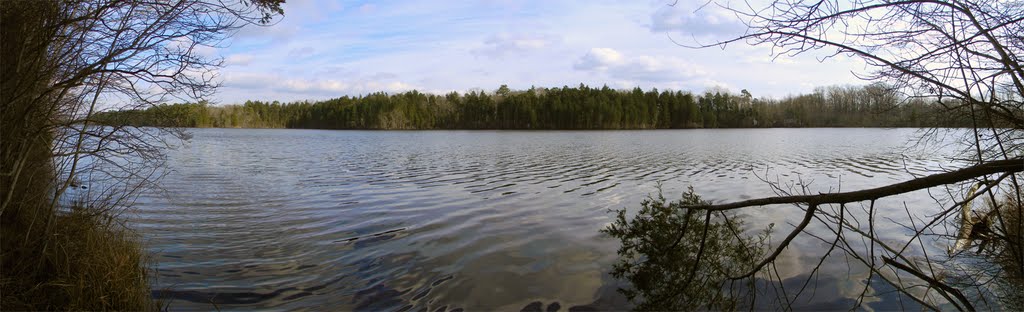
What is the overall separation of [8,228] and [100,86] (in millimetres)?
1727

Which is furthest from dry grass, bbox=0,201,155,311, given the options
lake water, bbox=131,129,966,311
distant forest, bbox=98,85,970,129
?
distant forest, bbox=98,85,970,129

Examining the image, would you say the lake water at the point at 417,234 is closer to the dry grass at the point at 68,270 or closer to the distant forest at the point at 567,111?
the dry grass at the point at 68,270

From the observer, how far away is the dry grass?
4.92 m

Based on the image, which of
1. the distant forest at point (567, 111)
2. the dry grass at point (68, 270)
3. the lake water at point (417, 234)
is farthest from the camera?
the distant forest at point (567, 111)

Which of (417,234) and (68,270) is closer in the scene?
(68,270)

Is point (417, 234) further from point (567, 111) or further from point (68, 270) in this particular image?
point (567, 111)

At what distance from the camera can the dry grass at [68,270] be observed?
16.1ft

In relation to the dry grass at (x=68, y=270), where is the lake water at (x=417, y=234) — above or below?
below

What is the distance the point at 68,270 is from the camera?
5.11 meters

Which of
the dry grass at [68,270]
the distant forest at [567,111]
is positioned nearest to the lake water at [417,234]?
the dry grass at [68,270]

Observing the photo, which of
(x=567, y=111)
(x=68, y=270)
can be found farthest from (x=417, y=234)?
(x=567, y=111)

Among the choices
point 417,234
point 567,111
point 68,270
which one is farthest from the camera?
point 567,111

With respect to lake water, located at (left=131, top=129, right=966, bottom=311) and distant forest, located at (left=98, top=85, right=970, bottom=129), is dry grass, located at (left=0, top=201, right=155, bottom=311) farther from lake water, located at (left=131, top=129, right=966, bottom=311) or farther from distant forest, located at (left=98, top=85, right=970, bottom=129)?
distant forest, located at (left=98, top=85, right=970, bottom=129)

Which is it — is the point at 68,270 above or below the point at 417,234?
above
